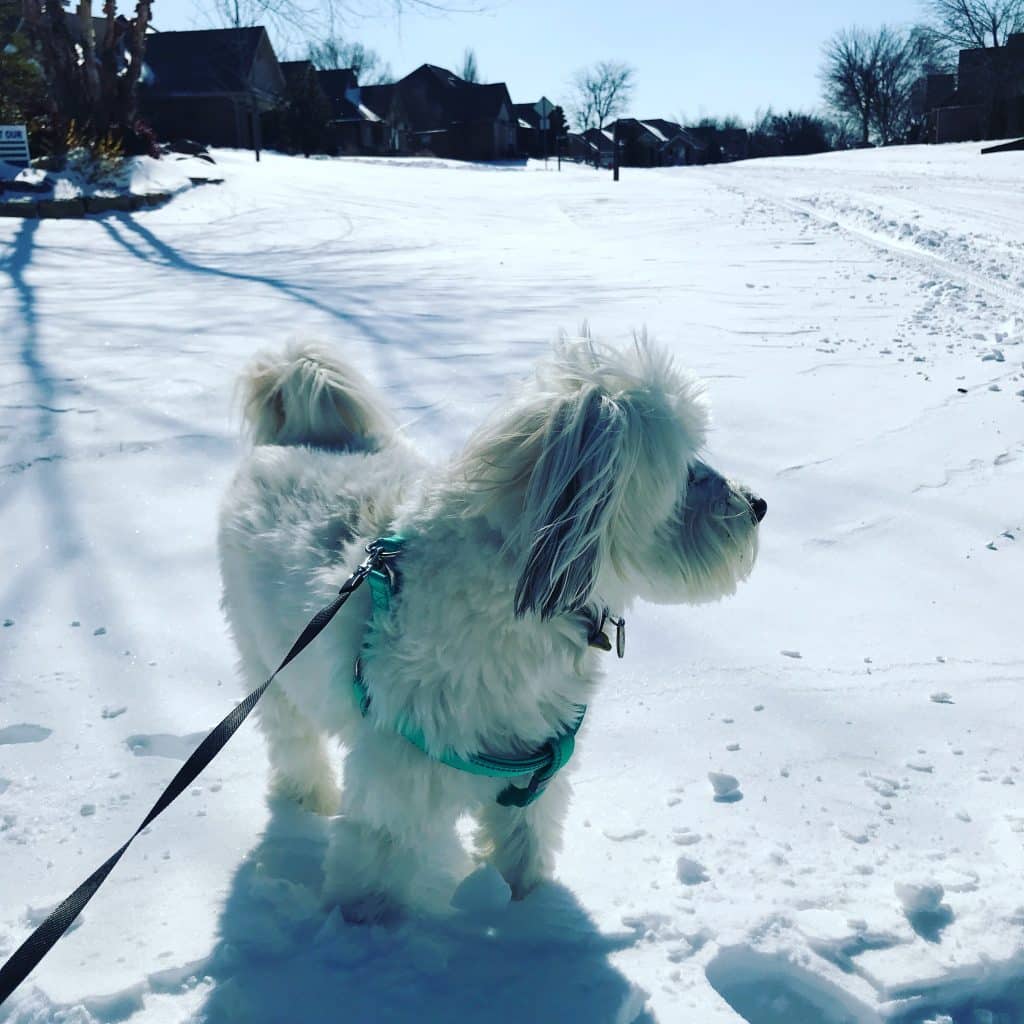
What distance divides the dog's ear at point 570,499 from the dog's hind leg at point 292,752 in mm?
1133

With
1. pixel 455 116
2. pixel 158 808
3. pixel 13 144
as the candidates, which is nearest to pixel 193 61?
pixel 455 116

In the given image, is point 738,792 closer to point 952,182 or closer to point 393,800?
point 393,800

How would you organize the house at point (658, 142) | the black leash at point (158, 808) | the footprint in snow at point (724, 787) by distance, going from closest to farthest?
1. the black leash at point (158, 808)
2. the footprint in snow at point (724, 787)
3. the house at point (658, 142)

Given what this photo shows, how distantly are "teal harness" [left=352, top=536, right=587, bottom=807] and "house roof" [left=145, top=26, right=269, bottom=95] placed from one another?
5076 cm

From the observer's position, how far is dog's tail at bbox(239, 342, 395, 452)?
290 cm

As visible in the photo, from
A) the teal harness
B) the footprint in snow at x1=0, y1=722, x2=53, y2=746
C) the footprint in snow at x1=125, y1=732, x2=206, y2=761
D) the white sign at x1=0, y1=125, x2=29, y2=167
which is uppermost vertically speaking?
the white sign at x1=0, y1=125, x2=29, y2=167

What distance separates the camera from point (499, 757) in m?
2.11

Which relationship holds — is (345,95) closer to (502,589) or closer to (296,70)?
(296,70)

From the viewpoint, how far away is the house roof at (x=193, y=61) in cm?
4700

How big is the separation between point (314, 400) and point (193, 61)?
54.7 meters

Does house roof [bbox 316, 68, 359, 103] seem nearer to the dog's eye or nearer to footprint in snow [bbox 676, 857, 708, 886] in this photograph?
the dog's eye

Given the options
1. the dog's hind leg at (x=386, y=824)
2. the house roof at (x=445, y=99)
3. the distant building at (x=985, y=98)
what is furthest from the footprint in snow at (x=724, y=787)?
the house roof at (x=445, y=99)

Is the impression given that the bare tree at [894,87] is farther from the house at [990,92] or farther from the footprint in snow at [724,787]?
the footprint in snow at [724,787]

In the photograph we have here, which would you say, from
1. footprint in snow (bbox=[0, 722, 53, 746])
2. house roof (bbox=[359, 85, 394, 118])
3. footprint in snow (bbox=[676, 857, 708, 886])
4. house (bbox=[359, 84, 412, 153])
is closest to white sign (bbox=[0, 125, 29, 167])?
footprint in snow (bbox=[0, 722, 53, 746])
